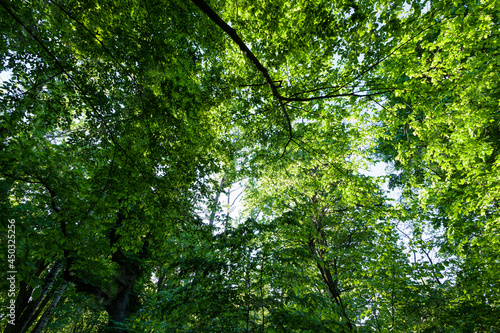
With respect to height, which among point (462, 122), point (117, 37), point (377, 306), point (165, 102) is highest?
point (462, 122)

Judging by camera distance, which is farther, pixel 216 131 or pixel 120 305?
pixel 120 305

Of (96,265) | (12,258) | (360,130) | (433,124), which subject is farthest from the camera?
(360,130)

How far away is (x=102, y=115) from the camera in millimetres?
3342

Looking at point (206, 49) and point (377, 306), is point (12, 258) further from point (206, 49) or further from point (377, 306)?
point (377, 306)

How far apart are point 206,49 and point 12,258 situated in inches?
187

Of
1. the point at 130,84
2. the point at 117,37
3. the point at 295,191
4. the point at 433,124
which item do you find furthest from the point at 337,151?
the point at 117,37

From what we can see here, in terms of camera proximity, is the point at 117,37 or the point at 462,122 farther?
the point at 462,122

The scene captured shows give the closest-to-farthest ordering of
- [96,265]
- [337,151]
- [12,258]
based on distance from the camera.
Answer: [12,258] → [96,265] → [337,151]

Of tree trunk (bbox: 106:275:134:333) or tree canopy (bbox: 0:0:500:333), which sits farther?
tree trunk (bbox: 106:275:134:333)

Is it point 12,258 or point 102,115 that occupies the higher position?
point 102,115

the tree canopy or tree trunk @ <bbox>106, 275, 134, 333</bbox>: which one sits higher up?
the tree canopy

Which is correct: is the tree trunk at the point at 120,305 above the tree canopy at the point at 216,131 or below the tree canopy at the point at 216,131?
below

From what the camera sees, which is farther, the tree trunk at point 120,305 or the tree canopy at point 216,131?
the tree trunk at point 120,305

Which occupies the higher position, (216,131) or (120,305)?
(216,131)
